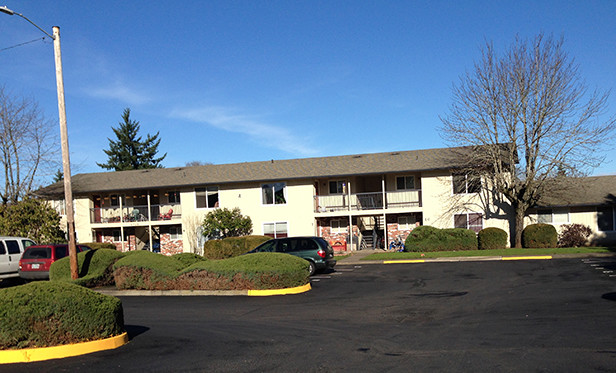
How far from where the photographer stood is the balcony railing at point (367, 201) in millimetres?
33344

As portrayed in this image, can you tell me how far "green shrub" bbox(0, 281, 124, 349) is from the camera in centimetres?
803

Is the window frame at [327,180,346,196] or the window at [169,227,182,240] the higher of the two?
the window frame at [327,180,346,196]

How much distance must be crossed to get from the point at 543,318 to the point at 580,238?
22.1 metres

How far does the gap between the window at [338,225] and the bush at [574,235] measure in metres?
12.7

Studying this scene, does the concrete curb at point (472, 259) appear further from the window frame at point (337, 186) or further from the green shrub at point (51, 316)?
the green shrub at point (51, 316)

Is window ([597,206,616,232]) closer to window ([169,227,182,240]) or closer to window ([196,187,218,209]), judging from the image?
window ([196,187,218,209])

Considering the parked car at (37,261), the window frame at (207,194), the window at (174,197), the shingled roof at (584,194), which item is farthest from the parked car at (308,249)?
the window at (174,197)

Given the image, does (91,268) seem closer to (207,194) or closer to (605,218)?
(207,194)

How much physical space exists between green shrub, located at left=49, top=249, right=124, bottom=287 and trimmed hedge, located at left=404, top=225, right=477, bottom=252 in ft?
54.2

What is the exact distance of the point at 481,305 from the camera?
1280cm

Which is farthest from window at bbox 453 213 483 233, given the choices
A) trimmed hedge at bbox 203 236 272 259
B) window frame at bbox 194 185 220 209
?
window frame at bbox 194 185 220 209

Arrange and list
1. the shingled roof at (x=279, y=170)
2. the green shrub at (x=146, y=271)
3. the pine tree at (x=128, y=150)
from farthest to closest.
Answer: the pine tree at (x=128, y=150)
the shingled roof at (x=279, y=170)
the green shrub at (x=146, y=271)

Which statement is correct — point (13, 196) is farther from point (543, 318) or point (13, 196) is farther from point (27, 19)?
point (543, 318)

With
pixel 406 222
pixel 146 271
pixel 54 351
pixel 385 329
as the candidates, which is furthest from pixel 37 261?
pixel 406 222
